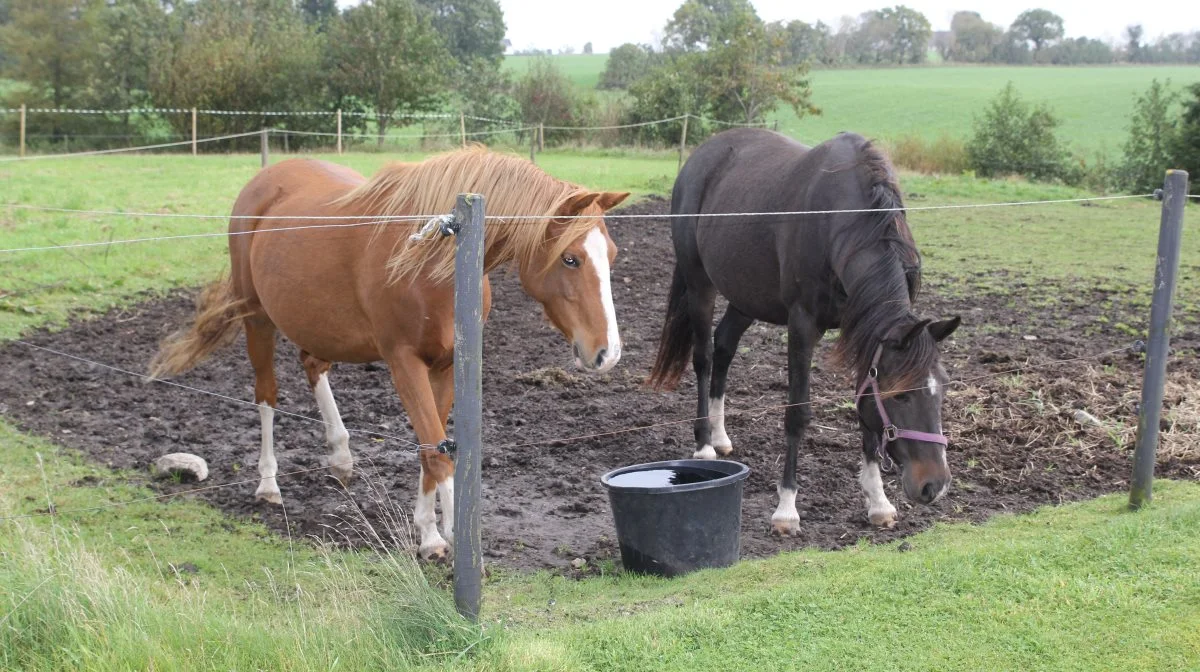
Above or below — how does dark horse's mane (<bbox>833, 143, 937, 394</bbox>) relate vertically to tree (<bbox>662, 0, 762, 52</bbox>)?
below

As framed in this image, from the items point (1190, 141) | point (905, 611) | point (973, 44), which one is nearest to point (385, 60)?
point (1190, 141)

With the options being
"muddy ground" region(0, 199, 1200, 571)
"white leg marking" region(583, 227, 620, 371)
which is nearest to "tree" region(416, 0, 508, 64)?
"muddy ground" region(0, 199, 1200, 571)

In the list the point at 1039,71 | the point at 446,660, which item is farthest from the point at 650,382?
the point at 1039,71

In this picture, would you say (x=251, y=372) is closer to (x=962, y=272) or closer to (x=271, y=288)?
(x=271, y=288)

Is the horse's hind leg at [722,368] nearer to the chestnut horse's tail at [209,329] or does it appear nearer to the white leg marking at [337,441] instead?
the white leg marking at [337,441]

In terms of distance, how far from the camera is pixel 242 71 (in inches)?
1359

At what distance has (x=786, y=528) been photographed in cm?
503

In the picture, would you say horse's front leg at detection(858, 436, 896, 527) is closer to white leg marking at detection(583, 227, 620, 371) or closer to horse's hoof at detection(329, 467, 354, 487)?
white leg marking at detection(583, 227, 620, 371)

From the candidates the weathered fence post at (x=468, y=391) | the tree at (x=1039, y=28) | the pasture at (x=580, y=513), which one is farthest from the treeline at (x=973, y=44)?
the weathered fence post at (x=468, y=391)

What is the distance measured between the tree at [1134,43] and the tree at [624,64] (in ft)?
150

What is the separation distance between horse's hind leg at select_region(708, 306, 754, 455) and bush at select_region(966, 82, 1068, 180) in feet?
70.5

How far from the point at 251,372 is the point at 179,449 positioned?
1.73m

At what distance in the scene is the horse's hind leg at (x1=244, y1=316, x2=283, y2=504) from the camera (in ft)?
18.2

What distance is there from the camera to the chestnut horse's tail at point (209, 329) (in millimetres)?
5816
